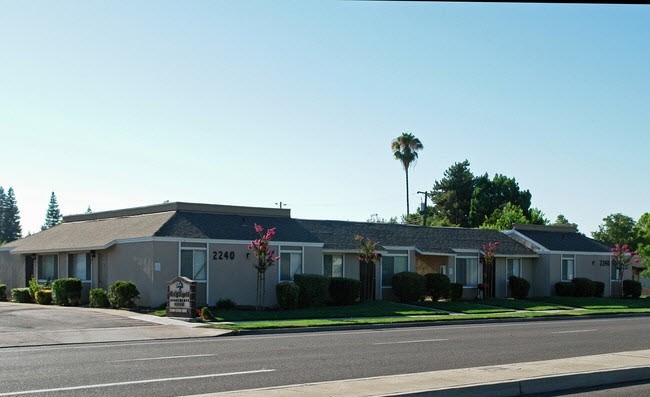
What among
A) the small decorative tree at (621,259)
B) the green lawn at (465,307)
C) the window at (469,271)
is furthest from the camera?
the small decorative tree at (621,259)

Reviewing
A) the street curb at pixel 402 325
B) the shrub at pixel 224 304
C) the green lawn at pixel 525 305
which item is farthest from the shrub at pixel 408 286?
the shrub at pixel 224 304

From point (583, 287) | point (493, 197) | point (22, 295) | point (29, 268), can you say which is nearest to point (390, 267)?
point (583, 287)

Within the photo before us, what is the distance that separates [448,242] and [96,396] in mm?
36734

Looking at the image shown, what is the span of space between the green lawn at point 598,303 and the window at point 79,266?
2451cm

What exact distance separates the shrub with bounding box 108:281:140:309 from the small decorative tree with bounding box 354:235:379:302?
1114cm

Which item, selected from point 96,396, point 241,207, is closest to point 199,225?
point 241,207

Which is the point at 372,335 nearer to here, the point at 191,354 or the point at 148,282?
the point at 191,354

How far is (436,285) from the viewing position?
42156 millimetres

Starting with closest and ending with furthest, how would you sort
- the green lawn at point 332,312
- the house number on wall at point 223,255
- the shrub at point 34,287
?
the green lawn at point 332,312
the house number on wall at point 223,255
the shrub at point 34,287

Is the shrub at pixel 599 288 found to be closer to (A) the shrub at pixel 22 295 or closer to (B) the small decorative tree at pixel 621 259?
(B) the small decorative tree at pixel 621 259

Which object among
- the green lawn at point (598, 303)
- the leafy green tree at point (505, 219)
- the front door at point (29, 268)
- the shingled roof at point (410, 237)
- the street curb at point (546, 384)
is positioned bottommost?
the green lawn at point (598, 303)

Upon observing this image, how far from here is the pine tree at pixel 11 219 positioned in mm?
136625

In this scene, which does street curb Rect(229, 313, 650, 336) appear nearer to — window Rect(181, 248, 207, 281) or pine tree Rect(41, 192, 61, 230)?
window Rect(181, 248, 207, 281)

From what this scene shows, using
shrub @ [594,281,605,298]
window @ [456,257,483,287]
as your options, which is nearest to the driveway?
window @ [456,257,483,287]
